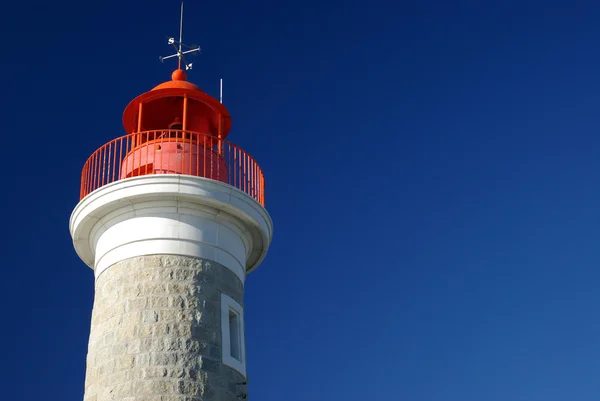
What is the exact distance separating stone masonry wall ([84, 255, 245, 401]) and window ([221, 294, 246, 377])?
0.11 m

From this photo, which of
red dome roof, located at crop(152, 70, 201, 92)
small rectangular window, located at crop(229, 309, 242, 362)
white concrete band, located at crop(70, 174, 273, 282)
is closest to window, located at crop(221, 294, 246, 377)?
small rectangular window, located at crop(229, 309, 242, 362)

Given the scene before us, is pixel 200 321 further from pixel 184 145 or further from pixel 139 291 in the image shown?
pixel 184 145

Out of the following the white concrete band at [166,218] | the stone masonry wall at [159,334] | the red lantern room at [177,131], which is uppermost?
the red lantern room at [177,131]

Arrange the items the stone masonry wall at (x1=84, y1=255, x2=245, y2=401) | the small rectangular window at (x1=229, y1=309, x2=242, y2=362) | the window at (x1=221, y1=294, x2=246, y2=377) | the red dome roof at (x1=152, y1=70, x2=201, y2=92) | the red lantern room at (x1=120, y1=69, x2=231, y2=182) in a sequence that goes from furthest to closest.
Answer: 1. the red dome roof at (x1=152, y1=70, x2=201, y2=92)
2. the red lantern room at (x1=120, y1=69, x2=231, y2=182)
3. the small rectangular window at (x1=229, y1=309, x2=242, y2=362)
4. the window at (x1=221, y1=294, x2=246, y2=377)
5. the stone masonry wall at (x1=84, y1=255, x2=245, y2=401)

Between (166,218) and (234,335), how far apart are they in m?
2.11

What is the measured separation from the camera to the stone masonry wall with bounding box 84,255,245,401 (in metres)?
12.5

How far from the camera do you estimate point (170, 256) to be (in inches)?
531

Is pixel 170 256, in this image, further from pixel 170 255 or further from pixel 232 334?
pixel 232 334

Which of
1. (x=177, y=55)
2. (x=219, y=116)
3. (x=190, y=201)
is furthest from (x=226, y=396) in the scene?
(x=177, y=55)

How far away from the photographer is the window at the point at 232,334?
13320 millimetres

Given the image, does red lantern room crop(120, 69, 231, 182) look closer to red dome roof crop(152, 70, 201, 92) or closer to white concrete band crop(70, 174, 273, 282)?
red dome roof crop(152, 70, 201, 92)

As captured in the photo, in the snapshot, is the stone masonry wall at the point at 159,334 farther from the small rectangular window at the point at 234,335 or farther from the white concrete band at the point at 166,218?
the small rectangular window at the point at 234,335

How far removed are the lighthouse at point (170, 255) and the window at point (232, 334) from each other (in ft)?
0.05

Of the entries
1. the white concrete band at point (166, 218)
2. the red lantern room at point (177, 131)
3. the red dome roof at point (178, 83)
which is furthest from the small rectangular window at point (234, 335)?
the red dome roof at point (178, 83)
